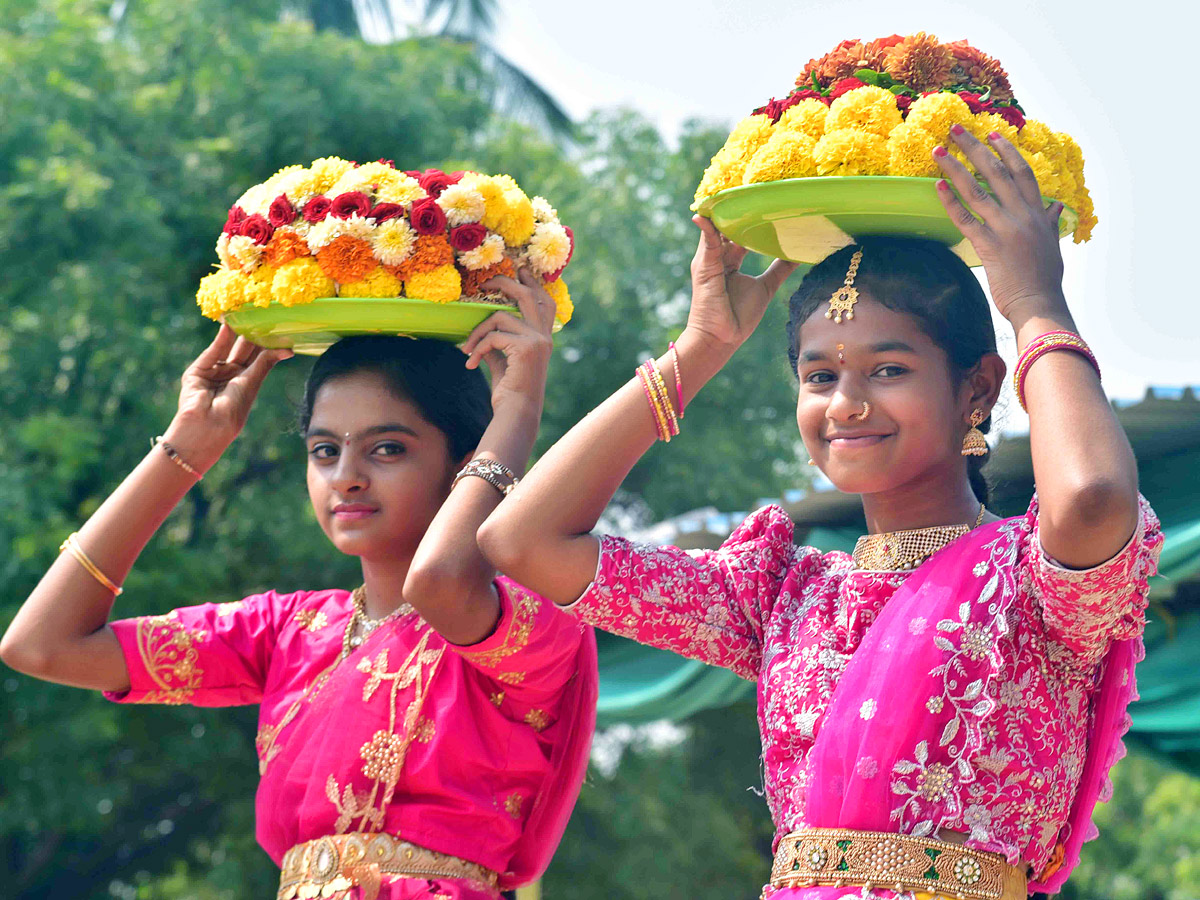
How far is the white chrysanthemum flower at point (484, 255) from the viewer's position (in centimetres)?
345

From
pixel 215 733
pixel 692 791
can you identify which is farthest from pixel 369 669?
pixel 692 791

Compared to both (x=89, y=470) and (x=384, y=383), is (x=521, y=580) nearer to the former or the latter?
(x=384, y=383)

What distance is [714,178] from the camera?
2846mm

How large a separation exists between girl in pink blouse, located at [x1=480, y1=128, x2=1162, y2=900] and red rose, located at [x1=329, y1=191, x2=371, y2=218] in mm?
860

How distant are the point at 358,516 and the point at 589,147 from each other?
13141 mm

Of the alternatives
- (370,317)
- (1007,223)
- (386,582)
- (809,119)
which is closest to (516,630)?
(386,582)

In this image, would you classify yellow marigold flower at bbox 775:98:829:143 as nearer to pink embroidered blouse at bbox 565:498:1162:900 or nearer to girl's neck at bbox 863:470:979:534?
girl's neck at bbox 863:470:979:534

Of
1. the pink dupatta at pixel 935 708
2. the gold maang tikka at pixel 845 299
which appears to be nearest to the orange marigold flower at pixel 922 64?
the gold maang tikka at pixel 845 299

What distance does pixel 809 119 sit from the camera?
2.73 m

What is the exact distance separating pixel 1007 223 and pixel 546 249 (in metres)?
1.35

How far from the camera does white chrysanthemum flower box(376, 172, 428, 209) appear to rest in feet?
11.5

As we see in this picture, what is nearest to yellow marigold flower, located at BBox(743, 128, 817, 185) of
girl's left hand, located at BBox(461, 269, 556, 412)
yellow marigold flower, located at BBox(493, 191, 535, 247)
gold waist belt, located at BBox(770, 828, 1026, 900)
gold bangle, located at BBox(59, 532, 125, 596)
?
girl's left hand, located at BBox(461, 269, 556, 412)

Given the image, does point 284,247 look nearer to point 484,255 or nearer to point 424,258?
point 424,258

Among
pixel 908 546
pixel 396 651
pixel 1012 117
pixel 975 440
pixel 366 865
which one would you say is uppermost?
pixel 1012 117
